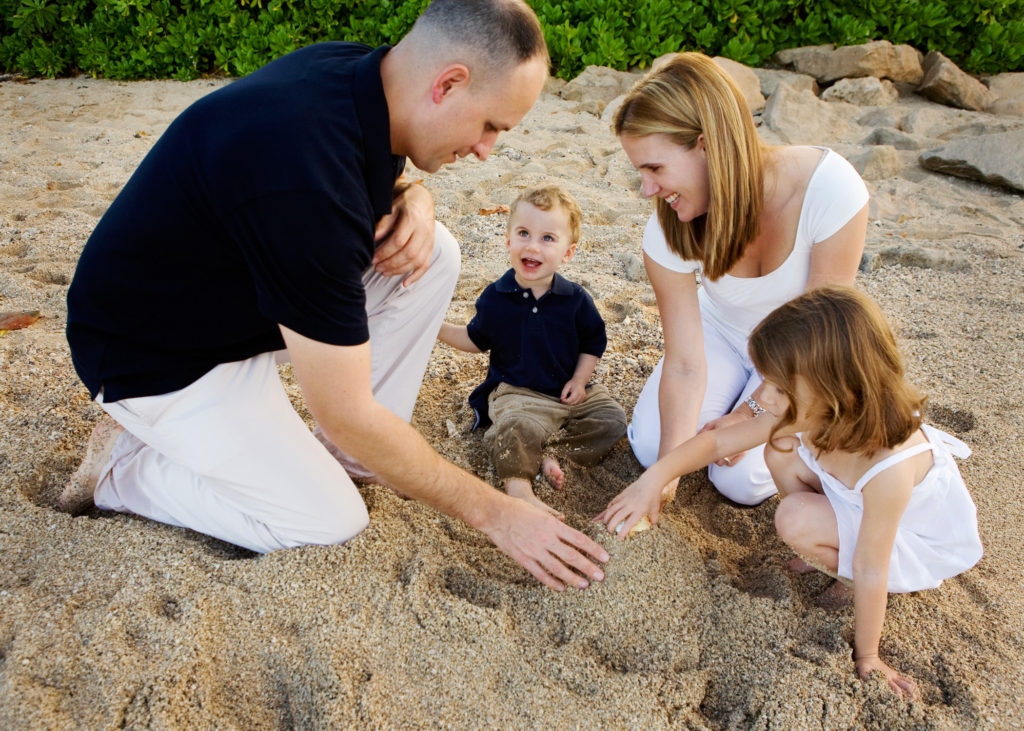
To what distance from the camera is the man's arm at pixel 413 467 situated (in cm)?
171

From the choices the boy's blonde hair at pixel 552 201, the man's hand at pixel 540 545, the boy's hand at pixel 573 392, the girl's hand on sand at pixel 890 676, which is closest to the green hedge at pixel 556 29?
the boy's blonde hair at pixel 552 201

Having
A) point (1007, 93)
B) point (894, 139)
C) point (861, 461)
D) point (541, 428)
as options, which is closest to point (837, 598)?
point (861, 461)

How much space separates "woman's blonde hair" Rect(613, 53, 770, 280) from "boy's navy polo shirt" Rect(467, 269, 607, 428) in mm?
557

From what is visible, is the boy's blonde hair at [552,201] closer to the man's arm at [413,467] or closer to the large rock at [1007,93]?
the man's arm at [413,467]

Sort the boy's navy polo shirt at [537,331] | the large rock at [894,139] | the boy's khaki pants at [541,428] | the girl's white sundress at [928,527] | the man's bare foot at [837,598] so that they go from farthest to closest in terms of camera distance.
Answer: the large rock at [894,139] < the boy's navy polo shirt at [537,331] < the boy's khaki pants at [541,428] < the man's bare foot at [837,598] < the girl's white sundress at [928,527]

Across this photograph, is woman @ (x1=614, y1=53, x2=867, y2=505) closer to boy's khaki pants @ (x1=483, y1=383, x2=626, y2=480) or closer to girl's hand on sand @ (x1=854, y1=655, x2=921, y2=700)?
boy's khaki pants @ (x1=483, y1=383, x2=626, y2=480)

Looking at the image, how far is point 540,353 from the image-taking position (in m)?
2.69

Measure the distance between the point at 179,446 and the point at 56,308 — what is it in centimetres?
157

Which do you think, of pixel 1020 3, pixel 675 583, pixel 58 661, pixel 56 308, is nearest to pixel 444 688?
pixel 675 583

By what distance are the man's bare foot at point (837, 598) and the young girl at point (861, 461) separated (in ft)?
0.27

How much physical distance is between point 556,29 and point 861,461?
552 centimetres

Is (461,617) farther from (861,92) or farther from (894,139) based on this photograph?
(861,92)

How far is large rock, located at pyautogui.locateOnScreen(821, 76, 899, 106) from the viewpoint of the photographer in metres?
5.96

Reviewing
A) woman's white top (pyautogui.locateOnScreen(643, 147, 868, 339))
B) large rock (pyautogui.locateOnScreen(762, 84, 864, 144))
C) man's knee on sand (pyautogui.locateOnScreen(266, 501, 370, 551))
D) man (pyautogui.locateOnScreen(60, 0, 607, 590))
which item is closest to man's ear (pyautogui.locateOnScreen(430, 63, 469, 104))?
man (pyautogui.locateOnScreen(60, 0, 607, 590))
